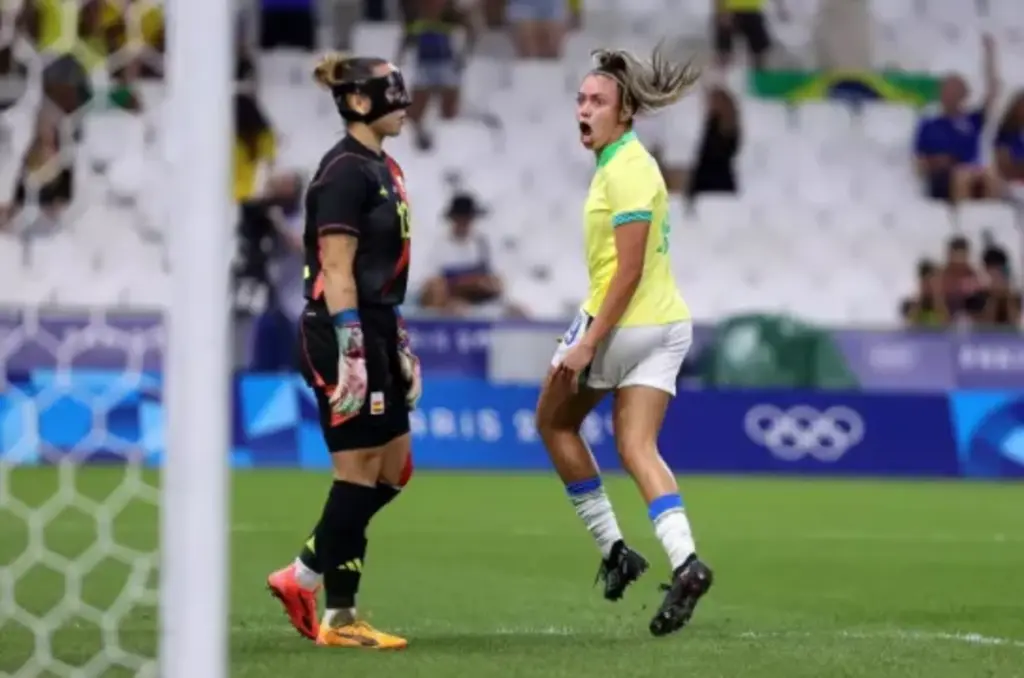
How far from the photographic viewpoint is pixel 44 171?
13.3m

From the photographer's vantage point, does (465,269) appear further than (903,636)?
Yes

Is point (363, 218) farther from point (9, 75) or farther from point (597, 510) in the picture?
point (9, 75)

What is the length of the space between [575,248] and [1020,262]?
13.5 ft

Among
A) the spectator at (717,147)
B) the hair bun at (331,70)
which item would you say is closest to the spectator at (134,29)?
the hair bun at (331,70)

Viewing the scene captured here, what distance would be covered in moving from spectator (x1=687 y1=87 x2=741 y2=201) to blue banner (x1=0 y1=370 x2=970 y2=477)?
3779 millimetres

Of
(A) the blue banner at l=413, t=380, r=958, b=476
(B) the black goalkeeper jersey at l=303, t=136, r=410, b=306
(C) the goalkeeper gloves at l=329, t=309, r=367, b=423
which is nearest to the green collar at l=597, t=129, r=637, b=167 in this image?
(B) the black goalkeeper jersey at l=303, t=136, r=410, b=306

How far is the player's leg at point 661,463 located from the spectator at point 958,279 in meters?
11.2

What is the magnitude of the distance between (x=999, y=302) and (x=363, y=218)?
1223cm

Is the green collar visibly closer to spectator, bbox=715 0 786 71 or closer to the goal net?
the goal net

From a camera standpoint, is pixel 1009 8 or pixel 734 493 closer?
pixel 734 493

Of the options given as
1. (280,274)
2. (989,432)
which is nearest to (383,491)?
(280,274)

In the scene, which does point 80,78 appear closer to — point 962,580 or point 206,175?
point 962,580

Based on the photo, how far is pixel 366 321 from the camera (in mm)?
7016

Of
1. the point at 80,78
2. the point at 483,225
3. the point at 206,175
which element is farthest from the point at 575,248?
the point at 206,175
